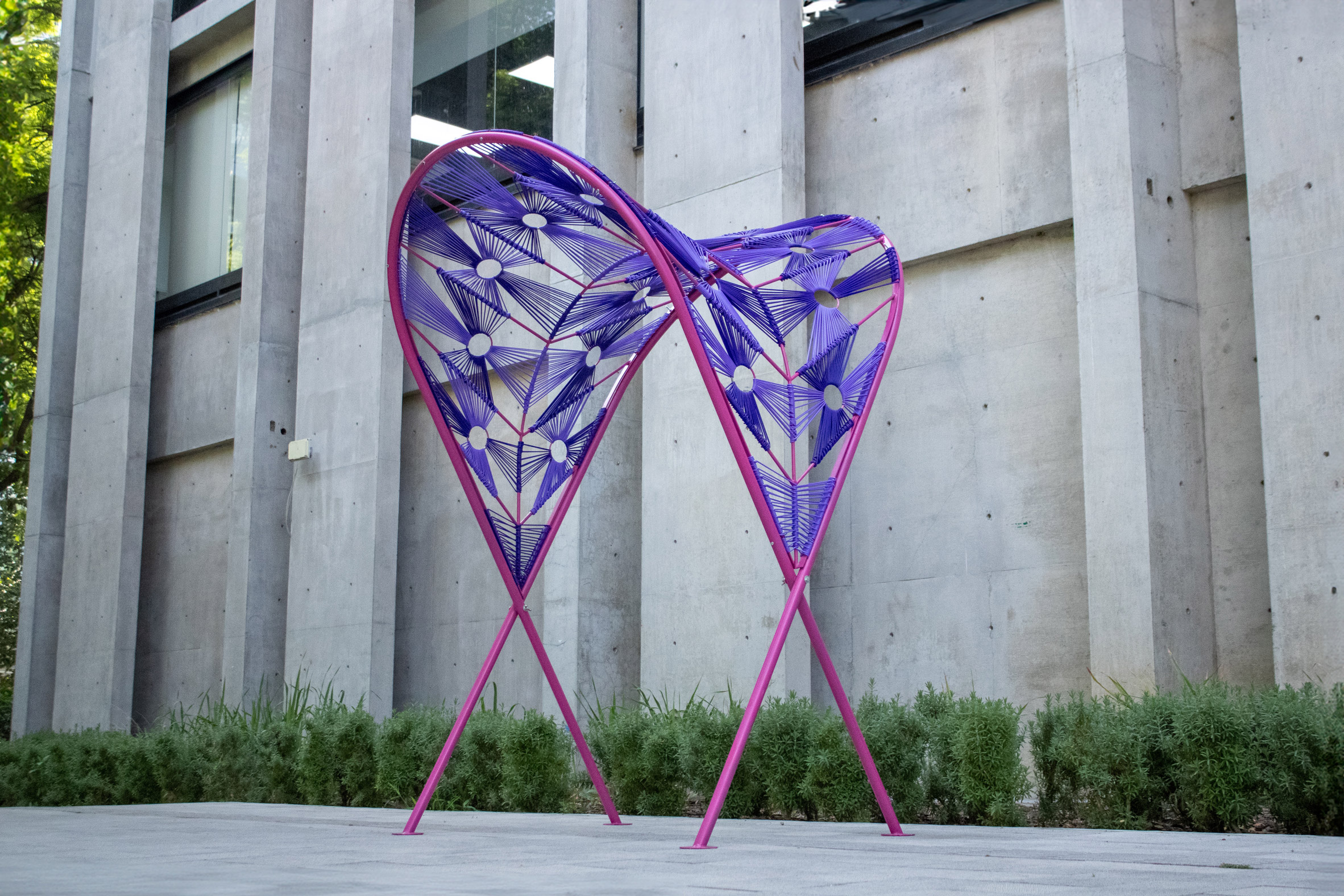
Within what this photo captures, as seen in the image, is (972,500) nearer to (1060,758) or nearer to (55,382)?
(1060,758)

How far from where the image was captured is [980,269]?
947 centimetres

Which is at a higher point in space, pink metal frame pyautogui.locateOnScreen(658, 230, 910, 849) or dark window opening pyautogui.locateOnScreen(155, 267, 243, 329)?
dark window opening pyautogui.locateOnScreen(155, 267, 243, 329)

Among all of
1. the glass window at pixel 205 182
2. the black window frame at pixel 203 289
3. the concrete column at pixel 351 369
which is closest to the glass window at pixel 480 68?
the concrete column at pixel 351 369

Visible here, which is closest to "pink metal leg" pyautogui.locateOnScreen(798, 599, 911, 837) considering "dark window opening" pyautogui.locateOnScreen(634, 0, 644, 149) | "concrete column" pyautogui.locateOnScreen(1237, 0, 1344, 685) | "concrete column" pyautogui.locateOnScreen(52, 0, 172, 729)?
"concrete column" pyautogui.locateOnScreen(1237, 0, 1344, 685)

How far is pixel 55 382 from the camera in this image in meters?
17.3

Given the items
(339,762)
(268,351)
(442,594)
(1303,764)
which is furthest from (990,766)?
(268,351)

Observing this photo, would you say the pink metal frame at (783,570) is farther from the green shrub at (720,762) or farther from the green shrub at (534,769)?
the green shrub at (534,769)

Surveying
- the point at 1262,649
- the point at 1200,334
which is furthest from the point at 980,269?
the point at 1262,649

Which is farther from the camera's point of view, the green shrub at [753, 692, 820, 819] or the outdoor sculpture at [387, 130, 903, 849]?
the green shrub at [753, 692, 820, 819]

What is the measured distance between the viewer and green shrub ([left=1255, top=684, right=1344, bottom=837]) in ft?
18.4

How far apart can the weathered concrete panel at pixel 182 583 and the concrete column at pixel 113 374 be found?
0.46 meters

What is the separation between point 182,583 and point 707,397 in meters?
8.56

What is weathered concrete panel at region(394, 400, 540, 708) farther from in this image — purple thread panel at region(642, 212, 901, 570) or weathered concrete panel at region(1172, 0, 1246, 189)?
weathered concrete panel at region(1172, 0, 1246, 189)

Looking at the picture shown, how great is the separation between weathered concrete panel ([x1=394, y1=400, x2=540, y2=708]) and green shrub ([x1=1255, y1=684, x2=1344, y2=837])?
7059mm
